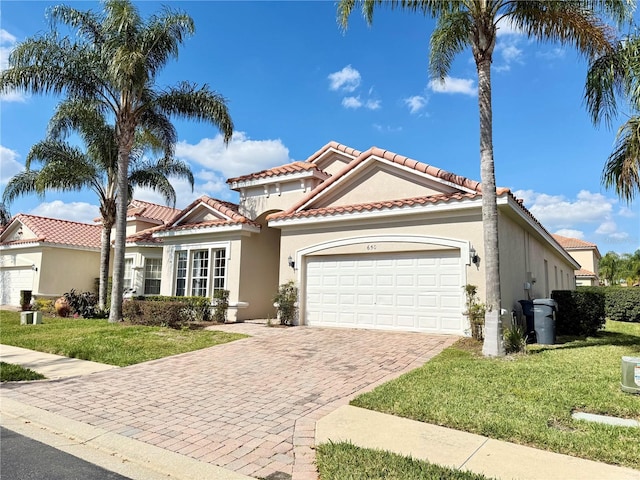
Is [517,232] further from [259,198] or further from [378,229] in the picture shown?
[259,198]

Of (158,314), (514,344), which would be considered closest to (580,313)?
(514,344)

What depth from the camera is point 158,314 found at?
14336 millimetres

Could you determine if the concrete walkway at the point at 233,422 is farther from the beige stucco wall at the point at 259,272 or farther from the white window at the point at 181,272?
the white window at the point at 181,272

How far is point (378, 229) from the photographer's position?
13.3 meters

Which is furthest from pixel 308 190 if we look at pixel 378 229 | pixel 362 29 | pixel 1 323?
pixel 1 323

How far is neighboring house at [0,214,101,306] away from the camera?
2291 centimetres

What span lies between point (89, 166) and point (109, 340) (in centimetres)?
1089

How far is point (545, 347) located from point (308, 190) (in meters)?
10.4

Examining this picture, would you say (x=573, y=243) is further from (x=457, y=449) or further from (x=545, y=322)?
(x=457, y=449)

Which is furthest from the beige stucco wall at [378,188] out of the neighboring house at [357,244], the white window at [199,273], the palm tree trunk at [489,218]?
the white window at [199,273]

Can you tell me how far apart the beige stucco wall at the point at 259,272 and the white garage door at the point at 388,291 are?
2.94 m

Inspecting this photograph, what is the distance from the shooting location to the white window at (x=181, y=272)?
18.2 meters

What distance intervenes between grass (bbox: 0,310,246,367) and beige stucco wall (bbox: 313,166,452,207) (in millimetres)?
5918

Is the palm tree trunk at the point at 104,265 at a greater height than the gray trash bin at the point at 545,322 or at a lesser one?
greater
